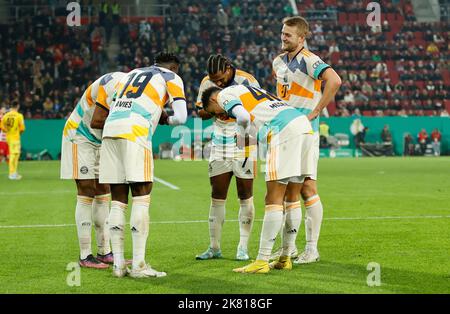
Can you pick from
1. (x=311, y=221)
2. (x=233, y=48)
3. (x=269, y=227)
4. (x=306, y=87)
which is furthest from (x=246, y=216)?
(x=233, y=48)

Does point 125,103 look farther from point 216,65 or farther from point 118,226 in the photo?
point 118,226

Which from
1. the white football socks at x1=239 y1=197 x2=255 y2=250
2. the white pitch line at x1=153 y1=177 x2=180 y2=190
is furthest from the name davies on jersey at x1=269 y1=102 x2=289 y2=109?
the white pitch line at x1=153 y1=177 x2=180 y2=190

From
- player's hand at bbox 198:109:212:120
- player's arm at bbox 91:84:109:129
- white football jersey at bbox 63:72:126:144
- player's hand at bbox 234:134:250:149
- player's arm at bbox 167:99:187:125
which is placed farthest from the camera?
player's hand at bbox 234:134:250:149

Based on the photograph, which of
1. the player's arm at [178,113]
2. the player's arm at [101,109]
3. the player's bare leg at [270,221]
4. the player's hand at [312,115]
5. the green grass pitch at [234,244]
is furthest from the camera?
the player's hand at [312,115]

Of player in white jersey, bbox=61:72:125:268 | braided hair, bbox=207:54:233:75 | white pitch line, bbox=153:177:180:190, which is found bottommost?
white pitch line, bbox=153:177:180:190

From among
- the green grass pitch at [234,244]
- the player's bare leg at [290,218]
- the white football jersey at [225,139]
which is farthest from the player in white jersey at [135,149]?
the player's bare leg at [290,218]

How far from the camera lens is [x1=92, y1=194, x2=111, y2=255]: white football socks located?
8969 mm

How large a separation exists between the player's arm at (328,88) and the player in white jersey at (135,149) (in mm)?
1483

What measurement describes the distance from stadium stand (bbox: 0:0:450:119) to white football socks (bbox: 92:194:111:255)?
1155 inches

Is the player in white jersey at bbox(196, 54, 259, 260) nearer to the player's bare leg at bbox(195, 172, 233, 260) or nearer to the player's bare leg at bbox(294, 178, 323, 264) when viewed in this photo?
the player's bare leg at bbox(195, 172, 233, 260)

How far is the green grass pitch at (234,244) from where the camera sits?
7.13 m

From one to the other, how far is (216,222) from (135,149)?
1830 mm

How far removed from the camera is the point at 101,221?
9.01 meters

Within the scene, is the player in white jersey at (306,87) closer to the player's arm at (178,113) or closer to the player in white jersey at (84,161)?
the player's arm at (178,113)
